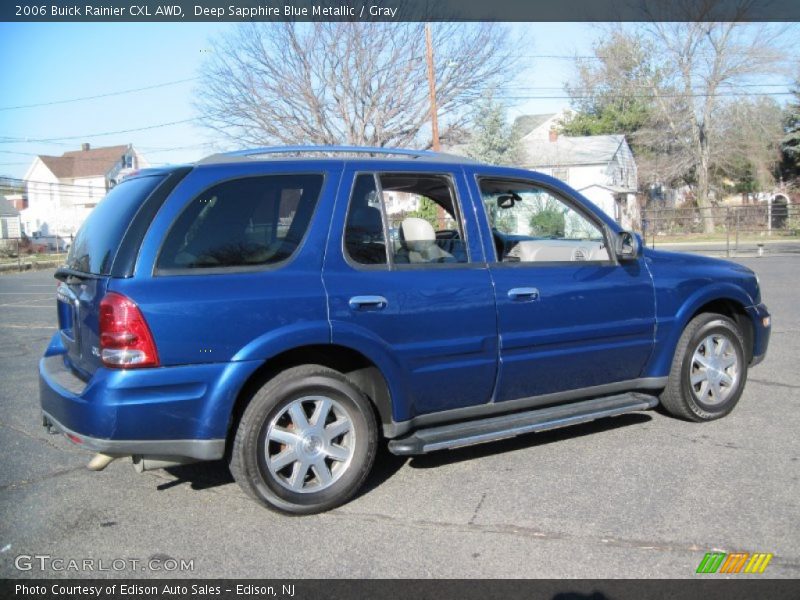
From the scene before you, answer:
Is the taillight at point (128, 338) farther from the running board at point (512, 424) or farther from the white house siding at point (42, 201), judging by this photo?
the white house siding at point (42, 201)

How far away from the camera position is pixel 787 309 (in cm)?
1129

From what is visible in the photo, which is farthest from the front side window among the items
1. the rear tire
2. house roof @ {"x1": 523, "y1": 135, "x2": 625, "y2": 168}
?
house roof @ {"x1": 523, "y1": 135, "x2": 625, "y2": 168}

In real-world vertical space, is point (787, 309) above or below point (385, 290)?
below

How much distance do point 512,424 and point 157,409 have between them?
2.04 m

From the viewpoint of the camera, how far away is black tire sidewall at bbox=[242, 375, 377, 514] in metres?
3.86

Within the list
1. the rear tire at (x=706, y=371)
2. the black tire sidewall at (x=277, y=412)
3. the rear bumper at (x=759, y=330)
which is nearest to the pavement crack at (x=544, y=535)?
the black tire sidewall at (x=277, y=412)

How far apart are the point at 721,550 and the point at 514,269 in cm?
194

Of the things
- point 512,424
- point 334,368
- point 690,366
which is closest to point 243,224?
point 334,368

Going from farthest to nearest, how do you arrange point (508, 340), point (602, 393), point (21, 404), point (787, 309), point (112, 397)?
point (787, 309)
point (21, 404)
point (602, 393)
point (508, 340)
point (112, 397)

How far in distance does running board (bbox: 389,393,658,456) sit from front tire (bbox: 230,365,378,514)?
0.84 feet

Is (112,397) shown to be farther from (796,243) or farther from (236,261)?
(796,243)

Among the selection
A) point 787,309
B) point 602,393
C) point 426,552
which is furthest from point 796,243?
point 426,552

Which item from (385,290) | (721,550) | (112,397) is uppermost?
(385,290)

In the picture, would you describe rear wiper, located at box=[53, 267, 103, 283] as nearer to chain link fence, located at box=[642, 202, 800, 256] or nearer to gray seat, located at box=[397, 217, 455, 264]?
gray seat, located at box=[397, 217, 455, 264]
